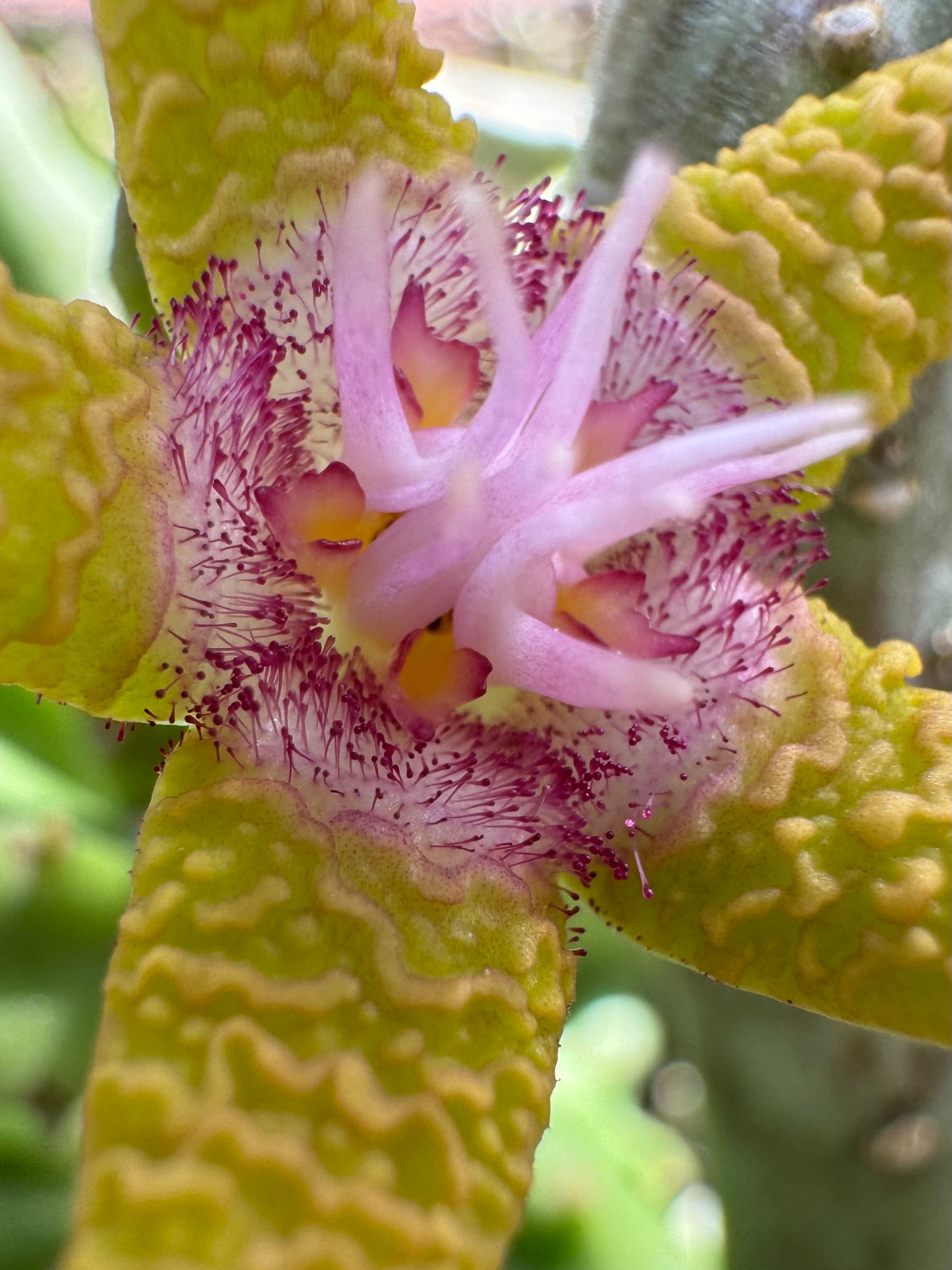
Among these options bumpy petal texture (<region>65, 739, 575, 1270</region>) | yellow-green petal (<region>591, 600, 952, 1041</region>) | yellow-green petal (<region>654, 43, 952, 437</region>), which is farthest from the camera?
yellow-green petal (<region>654, 43, 952, 437</region>)

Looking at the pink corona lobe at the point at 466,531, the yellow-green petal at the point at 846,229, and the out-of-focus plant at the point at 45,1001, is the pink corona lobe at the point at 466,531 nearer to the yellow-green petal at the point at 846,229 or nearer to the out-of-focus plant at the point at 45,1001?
the yellow-green petal at the point at 846,229

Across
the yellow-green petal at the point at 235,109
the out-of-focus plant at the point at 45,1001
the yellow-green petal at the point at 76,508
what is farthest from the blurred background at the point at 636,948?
the yellow-green petal at the point at 76,508

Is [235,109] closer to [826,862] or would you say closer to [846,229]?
[846,229]

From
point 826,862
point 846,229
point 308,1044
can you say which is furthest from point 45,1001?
point 846,229

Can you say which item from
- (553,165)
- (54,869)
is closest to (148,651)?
(54,869)

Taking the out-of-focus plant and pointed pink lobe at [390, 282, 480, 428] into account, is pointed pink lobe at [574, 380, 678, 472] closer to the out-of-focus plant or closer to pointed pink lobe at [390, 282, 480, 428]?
pointed pink lobe at [390, 282, 480, 428]

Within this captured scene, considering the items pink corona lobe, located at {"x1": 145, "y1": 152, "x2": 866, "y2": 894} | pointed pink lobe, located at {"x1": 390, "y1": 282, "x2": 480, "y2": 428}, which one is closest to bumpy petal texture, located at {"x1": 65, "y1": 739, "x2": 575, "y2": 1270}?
pink corona lobe, located at {"x1": 145, "y1": 152, "x2": 866, "y2": 894}
